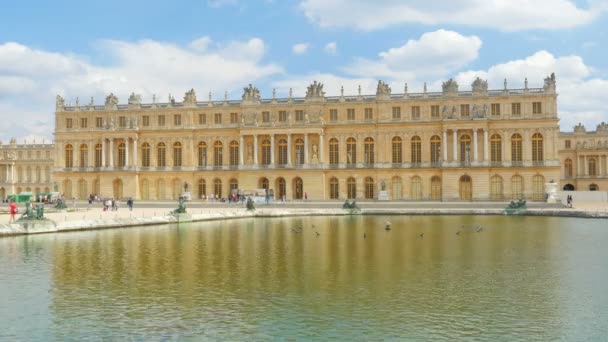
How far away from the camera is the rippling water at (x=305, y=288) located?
46.5 ft

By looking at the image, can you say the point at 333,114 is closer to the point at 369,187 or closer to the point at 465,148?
the point at 369,187

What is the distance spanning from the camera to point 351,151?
2862 inches

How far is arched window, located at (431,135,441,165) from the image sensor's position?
70312 millimetres

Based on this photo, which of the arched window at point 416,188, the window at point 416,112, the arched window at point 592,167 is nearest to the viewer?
the window at point 416,112

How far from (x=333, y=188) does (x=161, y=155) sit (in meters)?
22.6

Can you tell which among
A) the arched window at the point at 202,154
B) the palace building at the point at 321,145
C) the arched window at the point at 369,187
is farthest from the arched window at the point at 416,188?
the arched window at the point at 202,154

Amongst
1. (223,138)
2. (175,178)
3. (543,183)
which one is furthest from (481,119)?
(175,178)

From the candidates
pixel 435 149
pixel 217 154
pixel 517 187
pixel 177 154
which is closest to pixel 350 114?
pixel 435 149

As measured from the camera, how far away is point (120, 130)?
77.4 meters

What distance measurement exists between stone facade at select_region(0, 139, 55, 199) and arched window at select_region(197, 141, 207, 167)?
54.0 m

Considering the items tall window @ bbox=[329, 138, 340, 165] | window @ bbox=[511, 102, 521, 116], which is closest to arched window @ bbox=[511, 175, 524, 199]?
window @ bbox=[511, 102, 521, 116]

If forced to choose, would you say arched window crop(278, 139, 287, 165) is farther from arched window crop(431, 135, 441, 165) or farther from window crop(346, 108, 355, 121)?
arched window crop(431, 135, 441, 165)

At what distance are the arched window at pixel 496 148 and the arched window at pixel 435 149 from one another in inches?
228

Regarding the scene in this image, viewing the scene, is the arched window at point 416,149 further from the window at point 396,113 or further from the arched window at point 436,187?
the window at point 396,113
